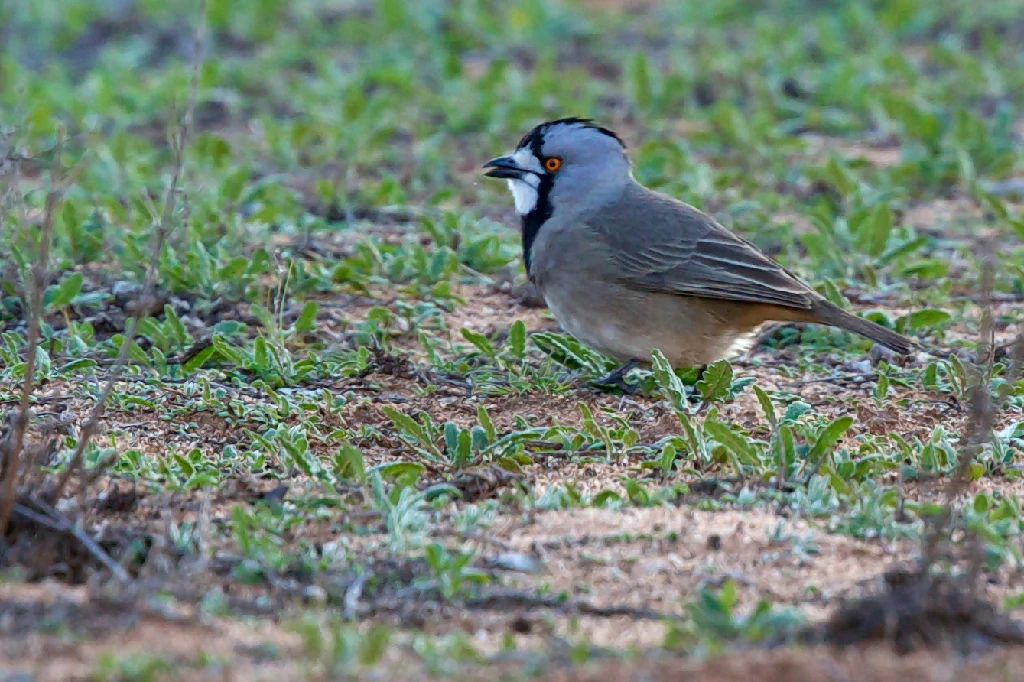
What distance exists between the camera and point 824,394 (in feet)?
19.7

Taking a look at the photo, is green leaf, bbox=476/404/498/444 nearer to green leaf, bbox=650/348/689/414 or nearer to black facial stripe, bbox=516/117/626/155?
green leaf, bbox=650/348/689/414

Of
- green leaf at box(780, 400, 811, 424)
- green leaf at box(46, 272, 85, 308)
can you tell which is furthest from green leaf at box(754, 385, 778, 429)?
green leaf at box(46, 272, 85, 308)

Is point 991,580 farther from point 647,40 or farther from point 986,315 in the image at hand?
point 647,40

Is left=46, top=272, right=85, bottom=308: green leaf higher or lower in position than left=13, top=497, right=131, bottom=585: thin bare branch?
higher

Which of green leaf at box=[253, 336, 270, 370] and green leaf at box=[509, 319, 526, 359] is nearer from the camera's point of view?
green leaf at box=[253, 336, 270, 370]

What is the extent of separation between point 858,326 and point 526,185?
1590 millimetres

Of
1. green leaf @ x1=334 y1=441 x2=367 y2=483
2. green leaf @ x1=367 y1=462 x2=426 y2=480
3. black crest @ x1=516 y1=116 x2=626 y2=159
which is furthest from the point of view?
black crest @ x1=516 y1=116 x2=626 y2=159

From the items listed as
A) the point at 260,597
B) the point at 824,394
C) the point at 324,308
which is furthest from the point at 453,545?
the point at 324,308

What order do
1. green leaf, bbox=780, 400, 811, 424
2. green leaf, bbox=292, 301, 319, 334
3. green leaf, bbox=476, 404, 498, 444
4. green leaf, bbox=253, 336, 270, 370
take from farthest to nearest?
green leaf, bbox=292, 301, 319, 334 → green leaf, bbox=253, 336, 270, 370 → green leaf, bbox=780, 400, 811, 424 → green leaf, bbox=476, 404, 498, 444

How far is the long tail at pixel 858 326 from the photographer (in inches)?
239

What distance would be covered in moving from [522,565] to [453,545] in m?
0.25

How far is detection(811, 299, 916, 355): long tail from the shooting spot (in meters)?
6.07

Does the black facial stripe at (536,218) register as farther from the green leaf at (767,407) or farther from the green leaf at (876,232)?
the green leaf at (876,232)

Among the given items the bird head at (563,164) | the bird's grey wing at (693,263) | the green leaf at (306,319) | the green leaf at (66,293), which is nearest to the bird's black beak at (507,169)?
the bird head at (563,164)
